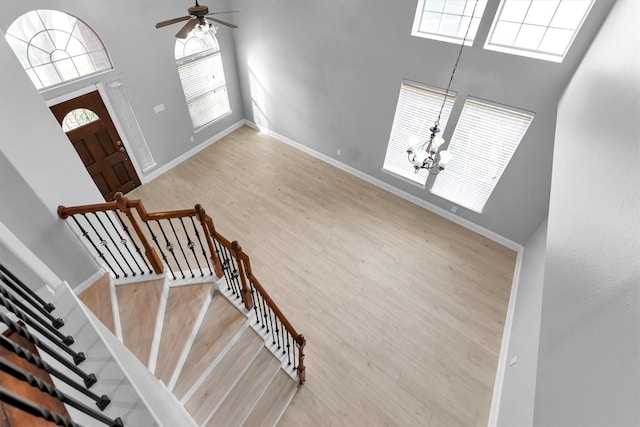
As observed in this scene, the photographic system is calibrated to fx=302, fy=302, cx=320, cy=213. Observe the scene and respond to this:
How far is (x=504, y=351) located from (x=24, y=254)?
5171 millimetres

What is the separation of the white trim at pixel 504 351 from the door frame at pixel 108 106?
6.87 metres

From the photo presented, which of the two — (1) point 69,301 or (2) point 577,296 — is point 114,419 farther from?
(2) point 577,296

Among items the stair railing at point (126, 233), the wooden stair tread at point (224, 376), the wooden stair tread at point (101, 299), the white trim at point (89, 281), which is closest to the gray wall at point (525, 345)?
the wooden stair tread at point (224, 376)

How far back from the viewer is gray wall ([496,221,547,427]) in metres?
2.82

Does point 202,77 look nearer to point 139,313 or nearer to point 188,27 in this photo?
point 188,27

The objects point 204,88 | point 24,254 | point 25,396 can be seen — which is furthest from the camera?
point 204,88

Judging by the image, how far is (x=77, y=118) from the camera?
16.1ft

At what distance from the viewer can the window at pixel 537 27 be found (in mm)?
3584

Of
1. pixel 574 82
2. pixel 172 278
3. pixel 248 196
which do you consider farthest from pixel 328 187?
pixel 574 82

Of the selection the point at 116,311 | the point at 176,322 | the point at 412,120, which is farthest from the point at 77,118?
the point at 412,120

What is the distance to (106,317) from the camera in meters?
2.98

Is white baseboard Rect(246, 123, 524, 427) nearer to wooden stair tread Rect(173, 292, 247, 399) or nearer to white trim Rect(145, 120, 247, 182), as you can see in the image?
white trim Rect(145, 120, 247, 182)

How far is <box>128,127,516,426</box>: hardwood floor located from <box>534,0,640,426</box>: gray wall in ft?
7.59

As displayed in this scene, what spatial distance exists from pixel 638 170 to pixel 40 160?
4.00 metres
